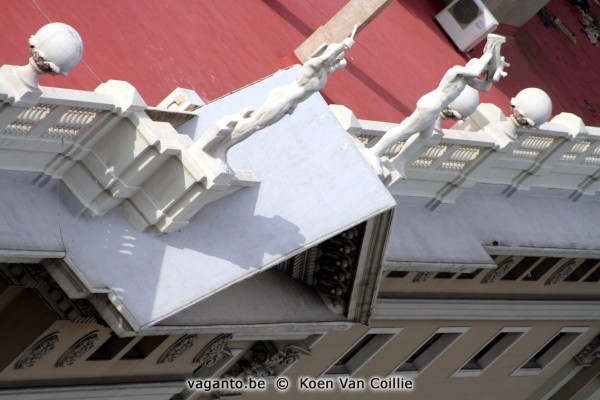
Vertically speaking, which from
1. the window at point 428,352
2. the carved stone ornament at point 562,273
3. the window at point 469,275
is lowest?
the carved stone ornament at point 562,273

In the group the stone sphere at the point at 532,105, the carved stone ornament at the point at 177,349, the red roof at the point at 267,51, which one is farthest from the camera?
the stone sphere at the point at 532,105

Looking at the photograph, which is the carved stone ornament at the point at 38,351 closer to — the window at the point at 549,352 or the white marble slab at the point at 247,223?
the white marble slab at the point at 247,223

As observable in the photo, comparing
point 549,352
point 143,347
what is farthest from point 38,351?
point 549,352

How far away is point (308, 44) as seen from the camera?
3591 cm

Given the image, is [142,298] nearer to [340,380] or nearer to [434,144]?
[434,144]

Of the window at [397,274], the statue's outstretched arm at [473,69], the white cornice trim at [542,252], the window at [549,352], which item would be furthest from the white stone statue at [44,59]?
the window at [549,352]

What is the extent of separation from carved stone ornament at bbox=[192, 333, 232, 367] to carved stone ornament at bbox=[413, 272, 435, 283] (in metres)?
4.16

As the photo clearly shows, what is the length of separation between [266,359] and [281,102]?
981 centimetres

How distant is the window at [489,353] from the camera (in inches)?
1709

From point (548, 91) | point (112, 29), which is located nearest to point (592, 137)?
point (548, 91)

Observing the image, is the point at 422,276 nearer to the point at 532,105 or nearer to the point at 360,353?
the point at 360,353

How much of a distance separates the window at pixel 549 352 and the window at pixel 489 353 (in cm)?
175

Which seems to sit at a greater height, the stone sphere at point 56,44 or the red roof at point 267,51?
the stone sphere at point 56,44

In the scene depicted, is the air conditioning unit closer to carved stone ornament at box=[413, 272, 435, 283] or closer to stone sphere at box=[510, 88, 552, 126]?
carved stone ornament at box=[413, 272, 435, 283]
